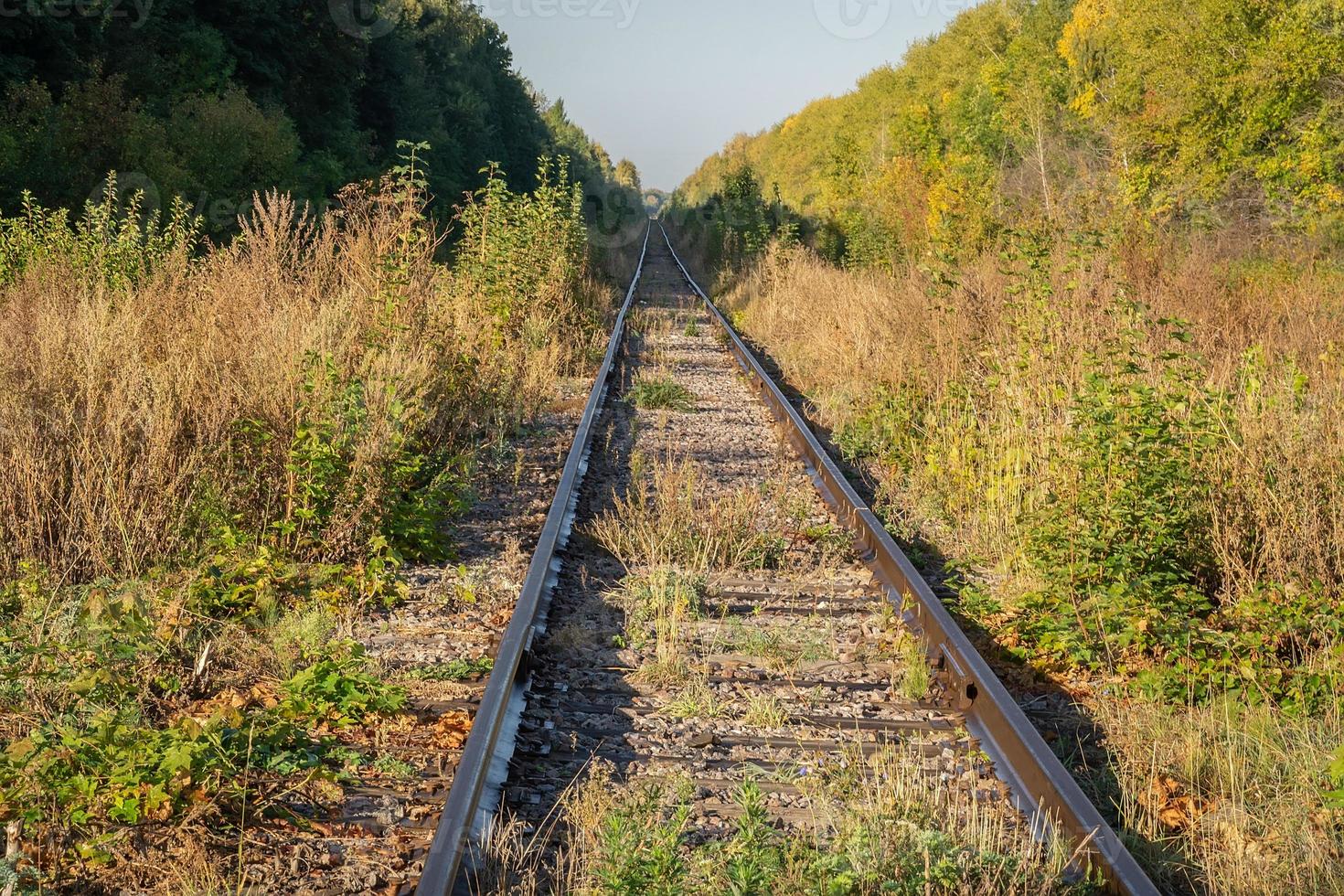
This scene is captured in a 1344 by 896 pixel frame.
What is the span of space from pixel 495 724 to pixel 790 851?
3.58 feet

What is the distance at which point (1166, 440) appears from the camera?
533 centimetres

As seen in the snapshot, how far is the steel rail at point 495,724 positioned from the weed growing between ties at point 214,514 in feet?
1.03

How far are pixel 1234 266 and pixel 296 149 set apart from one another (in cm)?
1797

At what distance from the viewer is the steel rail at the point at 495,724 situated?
115 inches

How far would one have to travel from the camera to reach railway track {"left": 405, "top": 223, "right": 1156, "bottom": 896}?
3.45 m

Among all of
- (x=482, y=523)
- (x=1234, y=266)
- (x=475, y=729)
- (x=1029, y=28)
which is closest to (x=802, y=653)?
(x=475, y=729)

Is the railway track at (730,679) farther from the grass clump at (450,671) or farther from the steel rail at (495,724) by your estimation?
the grass clump at (450,671)

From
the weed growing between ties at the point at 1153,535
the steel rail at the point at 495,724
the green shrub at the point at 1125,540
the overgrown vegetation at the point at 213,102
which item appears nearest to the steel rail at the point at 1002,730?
the weed growing between ties at the point at 1153,535

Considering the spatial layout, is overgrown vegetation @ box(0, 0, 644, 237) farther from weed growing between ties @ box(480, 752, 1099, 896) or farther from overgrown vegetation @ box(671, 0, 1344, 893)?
weed growing between ties @ box(480, 752, 1099, 896)

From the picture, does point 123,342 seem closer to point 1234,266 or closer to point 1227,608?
point 1227,608

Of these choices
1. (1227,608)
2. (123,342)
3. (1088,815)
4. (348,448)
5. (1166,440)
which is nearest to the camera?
(1088,815)

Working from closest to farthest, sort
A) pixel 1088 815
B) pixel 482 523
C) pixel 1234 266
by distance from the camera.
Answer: pixel 1088 815 → pixel 482 523 → pixel 1234 266

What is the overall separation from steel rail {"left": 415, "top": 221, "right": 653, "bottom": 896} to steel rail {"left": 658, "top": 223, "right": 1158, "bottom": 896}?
5.36 ft

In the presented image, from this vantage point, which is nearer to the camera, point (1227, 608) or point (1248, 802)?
point (1248, 802)
